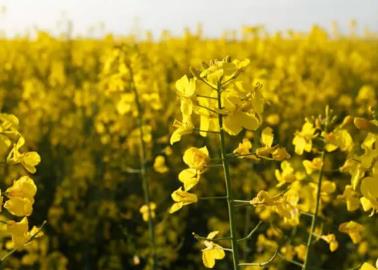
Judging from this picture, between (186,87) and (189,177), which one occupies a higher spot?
(186,87)

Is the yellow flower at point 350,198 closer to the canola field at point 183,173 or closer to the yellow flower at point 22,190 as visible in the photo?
the canola field at point 183,173

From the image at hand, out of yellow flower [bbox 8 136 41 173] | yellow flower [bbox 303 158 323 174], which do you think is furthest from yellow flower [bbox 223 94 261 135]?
yellow flower [bbox 303 158 323 174]

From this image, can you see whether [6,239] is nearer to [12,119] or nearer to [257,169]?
[257,169]

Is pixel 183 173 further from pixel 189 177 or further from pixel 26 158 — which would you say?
pixel 26 158

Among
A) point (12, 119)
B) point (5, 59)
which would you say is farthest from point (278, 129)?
point (12, 119)

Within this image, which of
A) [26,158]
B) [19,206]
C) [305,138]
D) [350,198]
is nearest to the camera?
[19,206]

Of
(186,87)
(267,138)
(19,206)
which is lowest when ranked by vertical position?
(19,206)

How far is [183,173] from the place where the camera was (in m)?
1.71

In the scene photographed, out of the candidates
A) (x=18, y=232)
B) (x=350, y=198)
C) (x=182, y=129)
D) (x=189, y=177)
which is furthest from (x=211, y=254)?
(x=350, y=198)

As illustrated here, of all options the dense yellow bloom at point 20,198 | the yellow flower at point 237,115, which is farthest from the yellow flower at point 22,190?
the yellow flower at point 237,115

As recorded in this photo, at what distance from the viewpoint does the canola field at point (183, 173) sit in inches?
65.7

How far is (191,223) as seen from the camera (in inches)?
189

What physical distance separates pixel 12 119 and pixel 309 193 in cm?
105

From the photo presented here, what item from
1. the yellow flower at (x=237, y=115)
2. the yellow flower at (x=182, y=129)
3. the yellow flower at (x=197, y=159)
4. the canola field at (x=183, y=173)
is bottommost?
the canola field at (x=183, y=173)
